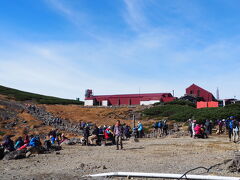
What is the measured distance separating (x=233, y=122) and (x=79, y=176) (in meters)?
12.8

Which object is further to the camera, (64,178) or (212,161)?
(212,161)

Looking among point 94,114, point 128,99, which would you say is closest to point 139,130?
point 94,114

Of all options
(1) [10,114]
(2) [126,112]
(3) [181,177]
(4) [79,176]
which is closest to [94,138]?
(4) [79,176]

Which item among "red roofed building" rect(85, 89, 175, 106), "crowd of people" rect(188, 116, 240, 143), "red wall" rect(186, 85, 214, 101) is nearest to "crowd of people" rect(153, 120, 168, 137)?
"crowd of people" rect(188, 116, 240, 143)

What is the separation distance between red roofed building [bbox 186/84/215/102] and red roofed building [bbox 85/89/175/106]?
441 cm

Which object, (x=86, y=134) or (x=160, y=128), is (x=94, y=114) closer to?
(x=160, y=128)

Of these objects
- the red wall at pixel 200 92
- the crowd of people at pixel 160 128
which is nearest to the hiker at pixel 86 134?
the crowd of people at pixel 160 128

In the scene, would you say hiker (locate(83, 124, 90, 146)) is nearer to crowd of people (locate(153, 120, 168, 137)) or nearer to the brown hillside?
crowd of people (locate(153, 120, 168, 137))

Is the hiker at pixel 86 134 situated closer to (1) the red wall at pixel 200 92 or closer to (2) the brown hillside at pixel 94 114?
(2) the brown hillside at pixel 94 114

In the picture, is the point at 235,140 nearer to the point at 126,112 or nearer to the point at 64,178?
the point at 64,178

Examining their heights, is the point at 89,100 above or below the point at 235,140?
above

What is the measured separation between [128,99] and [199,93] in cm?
1579

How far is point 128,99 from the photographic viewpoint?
65.1 meters

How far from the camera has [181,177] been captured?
7.96 meters
